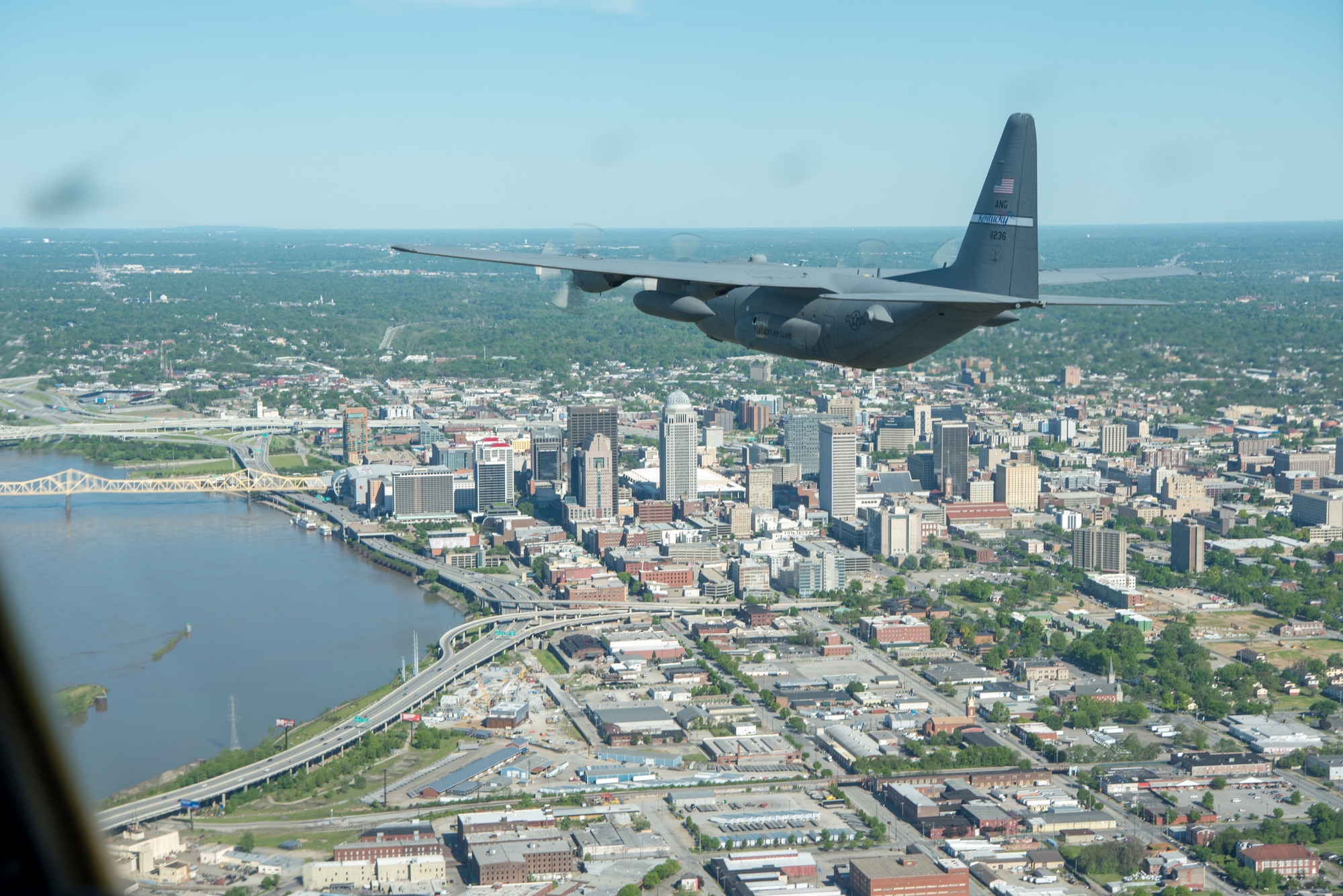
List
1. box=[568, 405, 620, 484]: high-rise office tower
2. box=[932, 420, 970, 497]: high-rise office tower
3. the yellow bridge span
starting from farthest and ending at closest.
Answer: box=[932, 420, 970, 497]: high-rise office tower
box=[568, 405, 620, 484]: high-rise office tower
the yellow bridge span

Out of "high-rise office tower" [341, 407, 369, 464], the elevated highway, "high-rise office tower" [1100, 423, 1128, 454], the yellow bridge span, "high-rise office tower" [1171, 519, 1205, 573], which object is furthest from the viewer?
"high-rise office tower" [1100, 423, 1128, 454]

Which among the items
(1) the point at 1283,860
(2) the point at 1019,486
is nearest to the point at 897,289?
(1) the point at 1283,860

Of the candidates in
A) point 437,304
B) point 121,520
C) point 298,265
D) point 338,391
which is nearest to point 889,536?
point 121,520

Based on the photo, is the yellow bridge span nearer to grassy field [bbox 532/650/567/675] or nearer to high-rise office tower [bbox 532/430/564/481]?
high-rise office tower [bbox 532/430/564/481]

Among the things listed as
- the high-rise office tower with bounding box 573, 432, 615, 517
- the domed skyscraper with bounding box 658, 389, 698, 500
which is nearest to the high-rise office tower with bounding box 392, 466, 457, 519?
the high-rise office tower with bounding box 573, 432, 615, 517

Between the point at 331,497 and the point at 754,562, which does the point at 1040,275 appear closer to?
the point at 754,562

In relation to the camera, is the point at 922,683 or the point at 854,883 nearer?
the point at 854,883
